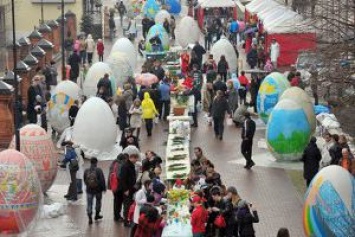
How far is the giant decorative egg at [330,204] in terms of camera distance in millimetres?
25062

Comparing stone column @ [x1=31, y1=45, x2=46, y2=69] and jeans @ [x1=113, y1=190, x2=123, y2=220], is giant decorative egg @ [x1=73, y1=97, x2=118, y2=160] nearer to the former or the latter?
jeans @ [x1=113, y1=190, x2=123, y2=220]

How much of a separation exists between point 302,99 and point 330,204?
32.0ft

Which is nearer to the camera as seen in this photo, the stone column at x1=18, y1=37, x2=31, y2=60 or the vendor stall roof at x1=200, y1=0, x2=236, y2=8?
the stone column at x1=18, y1=37, x2=31, y2=60

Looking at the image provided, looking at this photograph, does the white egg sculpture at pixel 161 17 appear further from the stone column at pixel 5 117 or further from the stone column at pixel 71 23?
the stone column at pixel 5 117

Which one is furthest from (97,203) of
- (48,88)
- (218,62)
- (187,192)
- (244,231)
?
(218,62)

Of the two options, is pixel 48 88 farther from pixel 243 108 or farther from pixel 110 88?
pixel 243 108

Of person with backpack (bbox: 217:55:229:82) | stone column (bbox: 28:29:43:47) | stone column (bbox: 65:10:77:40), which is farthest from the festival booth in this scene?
person with backpack (bbox: 217:55:229:82)

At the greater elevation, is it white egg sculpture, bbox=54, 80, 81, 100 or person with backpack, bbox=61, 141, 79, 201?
white egg sculpture, bbox=54, 80, 81, 100

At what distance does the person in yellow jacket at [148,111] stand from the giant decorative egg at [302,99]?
376 cm

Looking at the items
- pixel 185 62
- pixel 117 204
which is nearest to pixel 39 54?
pixel 185 62

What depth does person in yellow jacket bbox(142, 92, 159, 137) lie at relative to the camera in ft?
123

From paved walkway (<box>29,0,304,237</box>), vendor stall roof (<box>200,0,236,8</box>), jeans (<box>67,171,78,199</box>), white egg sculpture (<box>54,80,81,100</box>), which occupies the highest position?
vendor stall roof (<box>200,0,236,8</box>)

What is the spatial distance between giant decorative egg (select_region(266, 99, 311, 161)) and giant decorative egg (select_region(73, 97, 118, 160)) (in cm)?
394

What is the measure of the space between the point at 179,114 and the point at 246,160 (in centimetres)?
543
